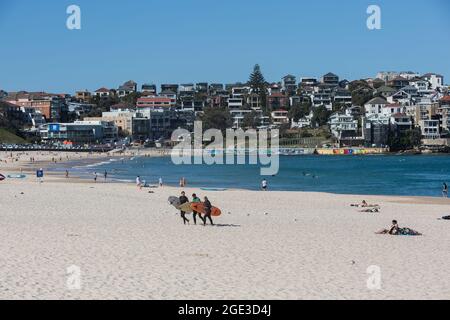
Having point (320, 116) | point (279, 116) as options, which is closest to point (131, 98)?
point (279, 116)

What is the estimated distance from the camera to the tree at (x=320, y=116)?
130 m

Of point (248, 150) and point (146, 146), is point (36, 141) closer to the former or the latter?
point (146, 146)

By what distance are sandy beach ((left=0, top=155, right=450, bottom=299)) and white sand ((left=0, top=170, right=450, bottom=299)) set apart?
19 mm

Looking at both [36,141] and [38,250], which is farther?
[36,141]

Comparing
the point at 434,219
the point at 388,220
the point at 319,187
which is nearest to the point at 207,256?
the point at 388,220

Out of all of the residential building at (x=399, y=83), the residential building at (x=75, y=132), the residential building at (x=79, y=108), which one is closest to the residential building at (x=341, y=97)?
the residential building at (x=399, y=83)

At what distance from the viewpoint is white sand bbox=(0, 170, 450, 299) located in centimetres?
973

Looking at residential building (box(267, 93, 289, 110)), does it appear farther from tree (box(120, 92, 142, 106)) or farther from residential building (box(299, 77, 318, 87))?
tree (box(120, 92, 142, 106))

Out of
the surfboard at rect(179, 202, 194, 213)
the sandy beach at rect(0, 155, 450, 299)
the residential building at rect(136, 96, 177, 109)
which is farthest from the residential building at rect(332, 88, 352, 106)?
the surfboard at rect(179, 202, 194, 213)

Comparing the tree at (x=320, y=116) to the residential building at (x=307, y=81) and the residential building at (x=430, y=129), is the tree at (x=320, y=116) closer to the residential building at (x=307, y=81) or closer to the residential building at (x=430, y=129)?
the residential building at (x=430, y=129)

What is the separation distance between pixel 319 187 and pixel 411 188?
505 cm

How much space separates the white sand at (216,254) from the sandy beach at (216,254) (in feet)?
0.06

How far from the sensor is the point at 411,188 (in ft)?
129

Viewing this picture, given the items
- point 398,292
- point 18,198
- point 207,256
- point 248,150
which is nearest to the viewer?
point 398,292
